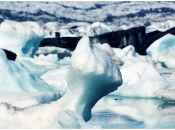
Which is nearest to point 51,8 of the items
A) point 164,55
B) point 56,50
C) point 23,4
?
point 23,4

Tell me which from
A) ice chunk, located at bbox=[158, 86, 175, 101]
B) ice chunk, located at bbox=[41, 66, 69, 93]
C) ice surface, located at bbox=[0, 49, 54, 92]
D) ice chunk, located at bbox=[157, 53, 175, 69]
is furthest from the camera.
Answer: ice chunk, located at bbox=[157, 53, 175, 69]

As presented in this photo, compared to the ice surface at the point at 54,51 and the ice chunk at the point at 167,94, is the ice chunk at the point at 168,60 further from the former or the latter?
the ice surface at the point at 54,51

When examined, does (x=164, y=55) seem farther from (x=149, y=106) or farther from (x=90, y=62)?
(x=90, y=62)

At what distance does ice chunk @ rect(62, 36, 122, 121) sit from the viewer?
295 centimetres

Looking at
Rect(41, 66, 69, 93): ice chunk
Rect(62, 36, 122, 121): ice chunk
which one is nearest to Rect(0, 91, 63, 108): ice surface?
Rect(62, 36, 122, 121): ice chunk

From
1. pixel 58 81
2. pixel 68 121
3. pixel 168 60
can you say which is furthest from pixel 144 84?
pixel 168 60

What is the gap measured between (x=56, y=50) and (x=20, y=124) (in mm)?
12976

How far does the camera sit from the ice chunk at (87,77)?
2.95 meters

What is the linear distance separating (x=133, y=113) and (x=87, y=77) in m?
1.48

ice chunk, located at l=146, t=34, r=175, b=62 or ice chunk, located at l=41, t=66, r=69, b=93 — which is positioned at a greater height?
ice chunk, located at l=41, t=66, r=69, b=93

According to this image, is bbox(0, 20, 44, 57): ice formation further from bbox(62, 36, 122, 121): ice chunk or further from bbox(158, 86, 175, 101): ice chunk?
bbox(62, 36, 122, 121): ice chunk

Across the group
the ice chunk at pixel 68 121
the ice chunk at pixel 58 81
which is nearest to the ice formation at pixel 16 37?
the ice chunk at pixel 58 81

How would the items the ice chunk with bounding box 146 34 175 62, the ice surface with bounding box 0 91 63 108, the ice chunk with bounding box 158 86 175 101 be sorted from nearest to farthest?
the ice surface with bounding box 0 91 63 108 → the ice chunk with bounding box 158 86 175 101 → the ice chunk with bounding box 146 34 175 62

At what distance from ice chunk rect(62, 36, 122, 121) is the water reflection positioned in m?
0.42
